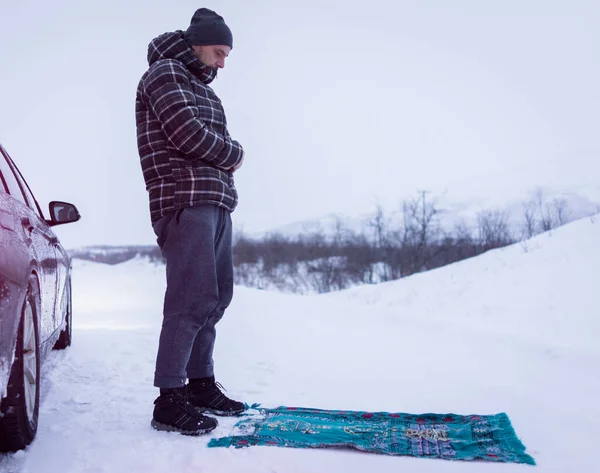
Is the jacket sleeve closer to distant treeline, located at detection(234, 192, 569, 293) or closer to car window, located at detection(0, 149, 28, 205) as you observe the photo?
car window, located at detection(0, 149, 28, 205)

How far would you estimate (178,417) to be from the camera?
7.91 ft

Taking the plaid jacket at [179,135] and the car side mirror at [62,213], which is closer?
the plaid jacket at [179,135]

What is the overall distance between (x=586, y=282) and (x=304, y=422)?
755 cm

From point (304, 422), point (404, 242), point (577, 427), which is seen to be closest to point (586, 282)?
point (577, 427)

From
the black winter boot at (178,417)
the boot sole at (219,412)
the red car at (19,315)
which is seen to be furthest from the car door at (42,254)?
the boot sole at (219,412)

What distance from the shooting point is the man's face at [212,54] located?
2723 millimetres

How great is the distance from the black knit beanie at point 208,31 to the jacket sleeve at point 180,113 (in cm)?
16

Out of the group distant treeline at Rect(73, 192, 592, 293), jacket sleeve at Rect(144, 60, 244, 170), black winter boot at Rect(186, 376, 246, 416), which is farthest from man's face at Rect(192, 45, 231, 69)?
distant treeline at Rect(73, 192, 592, 293)

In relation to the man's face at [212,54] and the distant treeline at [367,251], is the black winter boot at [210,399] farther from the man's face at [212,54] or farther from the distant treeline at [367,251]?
the distant treeline at [367,251]

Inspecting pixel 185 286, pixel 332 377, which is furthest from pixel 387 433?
pixel 332 377

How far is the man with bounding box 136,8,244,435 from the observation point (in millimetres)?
2518

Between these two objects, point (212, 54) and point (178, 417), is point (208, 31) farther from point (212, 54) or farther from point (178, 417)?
point (178, 417)

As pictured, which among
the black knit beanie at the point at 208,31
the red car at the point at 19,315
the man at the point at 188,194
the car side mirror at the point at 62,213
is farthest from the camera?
the car side mirror at the point at 62,213

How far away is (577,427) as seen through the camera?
259cm
